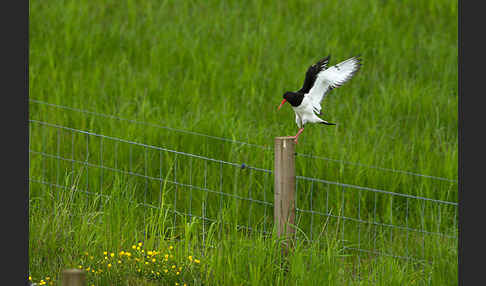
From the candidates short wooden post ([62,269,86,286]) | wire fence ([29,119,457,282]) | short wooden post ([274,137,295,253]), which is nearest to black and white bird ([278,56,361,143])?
short wooden post ([274,137,295,253])

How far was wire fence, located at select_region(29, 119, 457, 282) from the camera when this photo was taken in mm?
5277

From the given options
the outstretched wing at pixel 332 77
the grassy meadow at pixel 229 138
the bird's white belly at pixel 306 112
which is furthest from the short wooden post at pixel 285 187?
the outstretched wing at pixel 332 77

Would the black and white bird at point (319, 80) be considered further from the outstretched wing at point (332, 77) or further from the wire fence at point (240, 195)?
the wire fence at point (240, 195)

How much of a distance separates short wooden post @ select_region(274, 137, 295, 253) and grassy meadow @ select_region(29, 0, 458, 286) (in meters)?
0.14

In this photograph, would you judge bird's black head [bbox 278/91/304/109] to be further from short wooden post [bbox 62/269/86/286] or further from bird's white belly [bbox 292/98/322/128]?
short wooden post [bbox 62/269/86/286]

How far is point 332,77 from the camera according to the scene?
12.6ft

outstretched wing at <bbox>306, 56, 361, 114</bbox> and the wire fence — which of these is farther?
the wire fence

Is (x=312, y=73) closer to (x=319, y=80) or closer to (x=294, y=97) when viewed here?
(x=319, y=80)

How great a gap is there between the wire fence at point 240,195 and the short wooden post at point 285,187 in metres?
0.88

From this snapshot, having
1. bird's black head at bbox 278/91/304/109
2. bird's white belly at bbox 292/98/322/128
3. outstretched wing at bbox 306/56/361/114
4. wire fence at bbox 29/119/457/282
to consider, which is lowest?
wire fence at bbox 29/119/457/282

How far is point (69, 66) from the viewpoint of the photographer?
25.7 ft

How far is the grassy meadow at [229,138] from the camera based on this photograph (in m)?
4.20

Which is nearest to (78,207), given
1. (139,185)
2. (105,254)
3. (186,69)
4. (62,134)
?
(105,254)

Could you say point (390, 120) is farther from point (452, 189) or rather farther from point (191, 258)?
point (191, 258)
